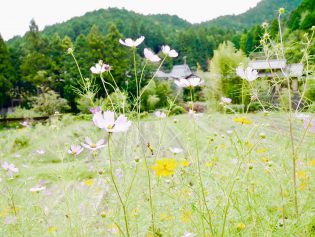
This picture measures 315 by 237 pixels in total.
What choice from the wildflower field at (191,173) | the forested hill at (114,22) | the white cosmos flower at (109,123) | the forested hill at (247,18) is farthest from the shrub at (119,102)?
the forested hill at (247,18)

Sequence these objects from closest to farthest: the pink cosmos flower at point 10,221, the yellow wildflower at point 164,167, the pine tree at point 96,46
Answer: the yellow wildflower at point 164,167, the pink cosmos flower at point 10,221, the pine tree at point 96,46

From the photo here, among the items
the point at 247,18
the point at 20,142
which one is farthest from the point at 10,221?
the point at 247,18

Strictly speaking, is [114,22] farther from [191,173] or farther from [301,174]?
[191,173]

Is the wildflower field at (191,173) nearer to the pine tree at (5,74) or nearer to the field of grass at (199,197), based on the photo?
the field of grass at (199,197)

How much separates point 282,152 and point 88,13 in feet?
188

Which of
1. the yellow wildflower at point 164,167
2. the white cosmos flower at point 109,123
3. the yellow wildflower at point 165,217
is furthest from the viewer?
the yellow wildflower at point 165,217

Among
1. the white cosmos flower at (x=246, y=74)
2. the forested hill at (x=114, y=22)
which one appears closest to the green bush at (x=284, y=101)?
the white cosmos flower at (x=246, y=74)

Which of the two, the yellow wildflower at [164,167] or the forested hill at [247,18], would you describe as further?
the forested hill at [247,18]

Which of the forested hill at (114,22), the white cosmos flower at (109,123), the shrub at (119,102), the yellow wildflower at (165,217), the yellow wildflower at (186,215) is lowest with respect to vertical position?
the yellow wildflower at (165,217)

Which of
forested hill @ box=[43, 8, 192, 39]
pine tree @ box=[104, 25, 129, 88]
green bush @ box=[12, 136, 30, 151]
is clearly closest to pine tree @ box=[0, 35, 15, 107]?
pine tree @ box=[104, 25, 129, 88]

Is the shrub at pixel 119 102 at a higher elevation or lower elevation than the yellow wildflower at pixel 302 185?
higher

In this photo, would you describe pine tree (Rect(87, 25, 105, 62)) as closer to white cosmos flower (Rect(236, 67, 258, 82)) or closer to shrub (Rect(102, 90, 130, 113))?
shrub (Rect(102, 90, 130, 113))

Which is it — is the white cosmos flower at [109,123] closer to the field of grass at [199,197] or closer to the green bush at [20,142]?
the field of grass at [199,197]

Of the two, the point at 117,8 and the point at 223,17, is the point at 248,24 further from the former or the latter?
the point at 117,8
